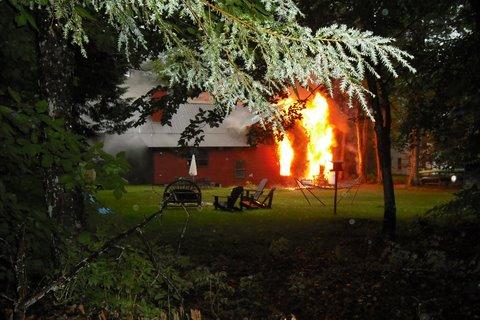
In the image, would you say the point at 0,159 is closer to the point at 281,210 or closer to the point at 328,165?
the point at 281,210

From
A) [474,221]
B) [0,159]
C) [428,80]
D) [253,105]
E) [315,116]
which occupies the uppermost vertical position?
[315,116]

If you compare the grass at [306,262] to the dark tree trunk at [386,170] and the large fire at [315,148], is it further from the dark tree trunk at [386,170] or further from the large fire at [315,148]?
the large fire at [315,148]

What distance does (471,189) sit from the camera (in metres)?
7.48

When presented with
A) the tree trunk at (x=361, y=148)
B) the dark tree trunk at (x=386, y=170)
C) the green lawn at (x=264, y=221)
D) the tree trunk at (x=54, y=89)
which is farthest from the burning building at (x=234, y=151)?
the tree trunk at (x=54, y=89)

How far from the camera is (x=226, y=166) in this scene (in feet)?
127

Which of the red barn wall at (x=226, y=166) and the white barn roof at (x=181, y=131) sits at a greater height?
the white barn roof at (x=181, y=131)

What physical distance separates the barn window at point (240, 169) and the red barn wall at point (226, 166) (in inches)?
8.6

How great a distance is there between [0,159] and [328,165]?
1533 inches

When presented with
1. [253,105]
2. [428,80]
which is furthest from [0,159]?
→ [428,80]

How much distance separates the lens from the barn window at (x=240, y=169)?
38812mm

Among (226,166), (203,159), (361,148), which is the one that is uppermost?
(361,148)

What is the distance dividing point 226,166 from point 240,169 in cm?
143

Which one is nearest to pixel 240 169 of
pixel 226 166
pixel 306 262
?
pixel 226 166

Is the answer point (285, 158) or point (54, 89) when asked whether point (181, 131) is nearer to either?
point (285, 158)
